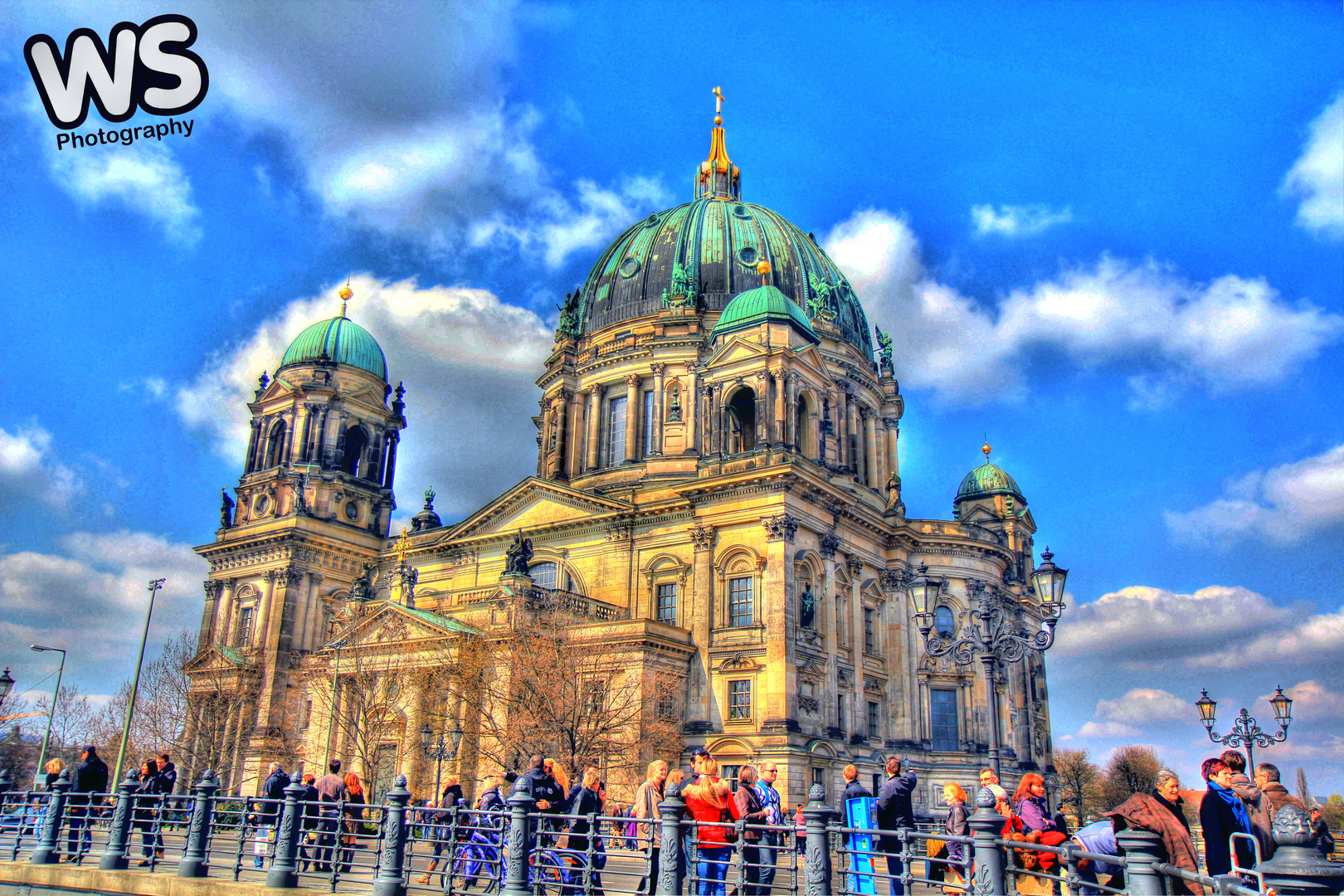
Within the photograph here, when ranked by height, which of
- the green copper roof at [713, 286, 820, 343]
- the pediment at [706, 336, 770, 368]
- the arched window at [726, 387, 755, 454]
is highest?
the green copper roof at [713, 286, 820, 343]

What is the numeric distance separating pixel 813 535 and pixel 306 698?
26.1 m

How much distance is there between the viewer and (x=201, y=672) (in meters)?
52.7

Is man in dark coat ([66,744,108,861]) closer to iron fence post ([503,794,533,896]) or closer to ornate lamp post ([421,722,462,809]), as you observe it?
iron fence post ([503,794,533,896])

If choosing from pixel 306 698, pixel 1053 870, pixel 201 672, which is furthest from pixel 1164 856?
pixel 201 672

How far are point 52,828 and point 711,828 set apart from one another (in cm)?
1378

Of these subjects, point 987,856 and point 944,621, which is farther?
point 944,621

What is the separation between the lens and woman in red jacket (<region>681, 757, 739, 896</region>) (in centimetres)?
1273

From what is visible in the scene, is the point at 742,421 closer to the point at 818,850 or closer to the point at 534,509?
the point at 534,509

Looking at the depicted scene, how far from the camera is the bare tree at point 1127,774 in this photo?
101 m

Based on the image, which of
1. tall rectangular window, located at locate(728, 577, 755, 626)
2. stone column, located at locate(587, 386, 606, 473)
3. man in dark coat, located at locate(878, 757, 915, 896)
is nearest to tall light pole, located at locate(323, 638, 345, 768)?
stone column, located at locate(587, 386, 606, 473)

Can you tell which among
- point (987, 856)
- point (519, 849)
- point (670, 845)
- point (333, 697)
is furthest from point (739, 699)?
point (987, 856)

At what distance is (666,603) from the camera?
44562mm

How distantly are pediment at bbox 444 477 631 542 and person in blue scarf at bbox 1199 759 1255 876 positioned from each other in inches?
1417

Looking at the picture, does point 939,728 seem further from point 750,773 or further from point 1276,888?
point 1276,888
